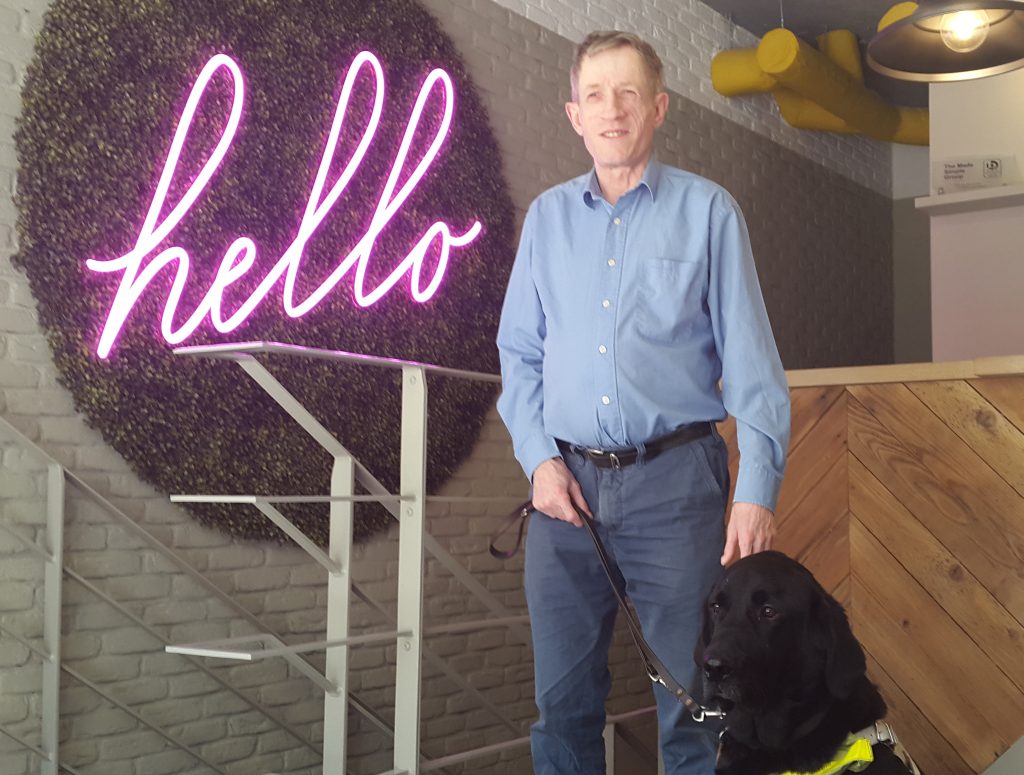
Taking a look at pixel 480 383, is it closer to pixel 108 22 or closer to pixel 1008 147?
pixel 108 22

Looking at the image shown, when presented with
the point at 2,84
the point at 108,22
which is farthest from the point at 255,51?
the point at 2,84

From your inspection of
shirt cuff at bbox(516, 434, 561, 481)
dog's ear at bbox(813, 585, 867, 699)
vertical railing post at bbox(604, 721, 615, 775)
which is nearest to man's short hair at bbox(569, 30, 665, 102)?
shirt cuff at bbox(516, 434, 561, 481)

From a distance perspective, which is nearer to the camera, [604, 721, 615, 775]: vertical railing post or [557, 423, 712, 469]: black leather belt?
[557, 423, 712, 469]: black leather belt

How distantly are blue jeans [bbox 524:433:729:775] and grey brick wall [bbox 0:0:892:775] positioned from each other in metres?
1.68

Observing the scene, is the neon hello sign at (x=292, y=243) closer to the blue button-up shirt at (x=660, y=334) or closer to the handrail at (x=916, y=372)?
the handrail at (x=916, y=372)

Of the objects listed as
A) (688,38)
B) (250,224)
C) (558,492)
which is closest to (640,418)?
(558,492)

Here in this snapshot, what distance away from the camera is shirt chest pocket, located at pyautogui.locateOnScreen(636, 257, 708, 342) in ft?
6.03

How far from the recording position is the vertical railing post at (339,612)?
288 cm

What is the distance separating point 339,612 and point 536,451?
4.06 ft

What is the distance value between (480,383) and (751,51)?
2565 millimetres

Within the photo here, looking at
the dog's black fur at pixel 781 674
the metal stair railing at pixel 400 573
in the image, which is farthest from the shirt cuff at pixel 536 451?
the metal stair railing at pixel 400 573

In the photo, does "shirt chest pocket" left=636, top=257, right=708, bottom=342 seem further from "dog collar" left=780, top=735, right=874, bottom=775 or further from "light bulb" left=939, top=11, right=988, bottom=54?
"light bulb" left=939, top=11, right=988, bottom=54

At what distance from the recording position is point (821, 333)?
6.95 metres

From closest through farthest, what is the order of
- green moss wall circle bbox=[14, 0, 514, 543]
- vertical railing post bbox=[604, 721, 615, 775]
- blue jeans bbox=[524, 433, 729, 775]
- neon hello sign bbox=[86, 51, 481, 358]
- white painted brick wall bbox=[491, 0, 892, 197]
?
blue jeans bbox=[524, 433, 729, 775], green moss wall circle bbox=[14, 0, 514, 543], neon hello sign bbox=[86, 51, 481, 358], vertical railing post bbox=[604, 721, 615, 775], white painted brick wall bbox=[491, 0, 892, 197]
